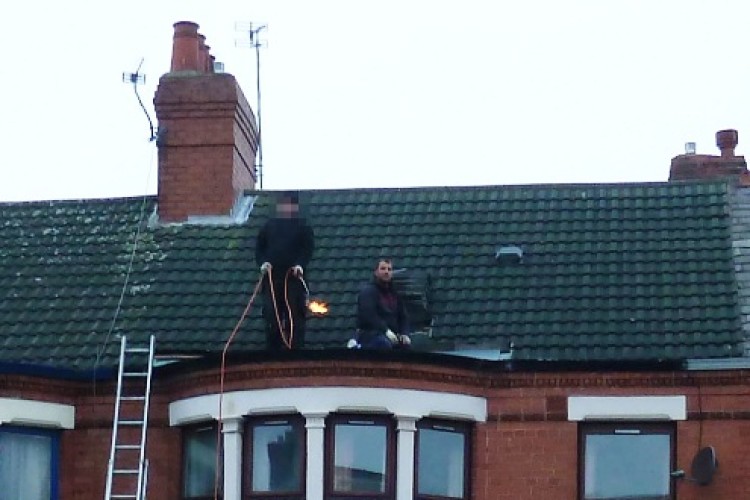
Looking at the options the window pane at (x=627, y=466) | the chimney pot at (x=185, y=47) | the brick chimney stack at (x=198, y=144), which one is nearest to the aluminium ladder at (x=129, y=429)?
the brick chimney stack at (x=198, y=144)

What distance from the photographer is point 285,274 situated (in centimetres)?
2366

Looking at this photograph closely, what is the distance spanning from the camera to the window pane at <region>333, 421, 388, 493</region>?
2256 centimetres

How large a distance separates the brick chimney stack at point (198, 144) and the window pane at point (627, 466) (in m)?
6.76

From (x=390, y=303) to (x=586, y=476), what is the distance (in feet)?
9.60

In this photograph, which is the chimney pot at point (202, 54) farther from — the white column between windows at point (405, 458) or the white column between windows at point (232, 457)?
the white column between windows at point (405, 458)

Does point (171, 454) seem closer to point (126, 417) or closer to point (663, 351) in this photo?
point (126, 417)

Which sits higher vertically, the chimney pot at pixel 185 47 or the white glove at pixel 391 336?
the chimney pot at pixel 185 47

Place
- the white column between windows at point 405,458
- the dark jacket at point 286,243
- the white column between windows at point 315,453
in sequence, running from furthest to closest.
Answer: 1. the dark jacket at point 286,243
2. the white column between windows at point 405,458
3. the white column between windows at point 315,453

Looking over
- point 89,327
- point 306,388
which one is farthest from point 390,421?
point 89,327

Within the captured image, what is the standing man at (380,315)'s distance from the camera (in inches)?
912

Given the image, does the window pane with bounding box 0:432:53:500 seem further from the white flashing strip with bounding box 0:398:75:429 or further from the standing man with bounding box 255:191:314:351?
the standing man with bounding box 255:191:314:351

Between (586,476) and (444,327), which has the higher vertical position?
(444,327)

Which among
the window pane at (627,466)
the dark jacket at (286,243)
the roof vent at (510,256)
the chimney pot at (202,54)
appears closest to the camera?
the window pane at (627,466)

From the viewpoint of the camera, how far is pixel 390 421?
74.9 ft
